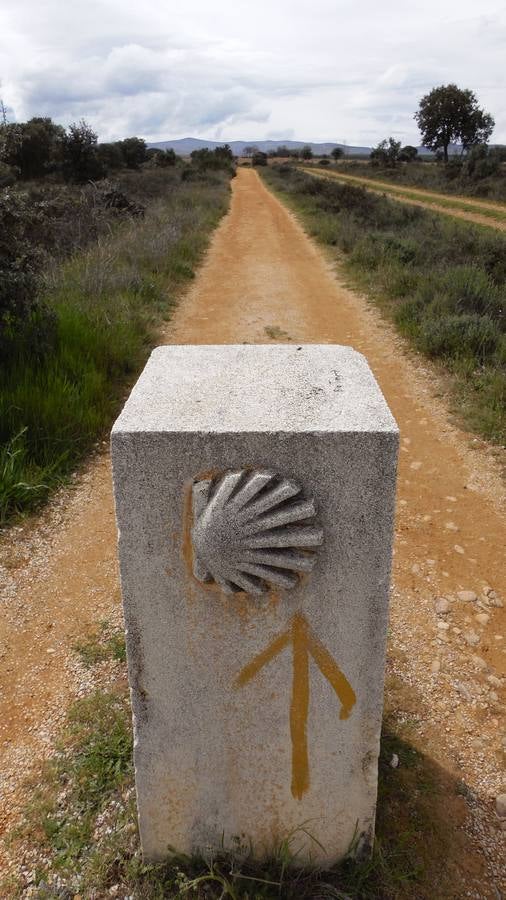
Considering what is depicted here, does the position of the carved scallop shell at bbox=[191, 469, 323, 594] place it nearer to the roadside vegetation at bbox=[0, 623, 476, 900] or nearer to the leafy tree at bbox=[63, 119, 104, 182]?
the roadside vegetation at bbox=[0, 623, 476, 900]

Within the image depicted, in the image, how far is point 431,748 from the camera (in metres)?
2.33

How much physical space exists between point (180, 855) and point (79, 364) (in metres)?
3.57

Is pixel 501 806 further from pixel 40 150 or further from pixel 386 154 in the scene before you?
pixel 386 154

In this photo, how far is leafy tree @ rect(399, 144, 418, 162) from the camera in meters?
48.9

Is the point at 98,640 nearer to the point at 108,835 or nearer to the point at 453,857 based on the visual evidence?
the point at 108,835

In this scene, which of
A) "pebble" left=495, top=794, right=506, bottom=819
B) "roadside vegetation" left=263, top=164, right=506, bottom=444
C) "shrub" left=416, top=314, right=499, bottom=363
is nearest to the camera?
"pebble" left=495, top=794, right=506, bottom=819

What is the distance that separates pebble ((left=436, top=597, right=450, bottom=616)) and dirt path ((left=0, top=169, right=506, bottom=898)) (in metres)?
0.02

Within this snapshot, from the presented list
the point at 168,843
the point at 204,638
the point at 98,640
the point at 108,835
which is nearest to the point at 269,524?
the point at 204,638

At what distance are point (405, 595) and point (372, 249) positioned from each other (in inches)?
326

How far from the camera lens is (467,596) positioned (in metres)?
3.13

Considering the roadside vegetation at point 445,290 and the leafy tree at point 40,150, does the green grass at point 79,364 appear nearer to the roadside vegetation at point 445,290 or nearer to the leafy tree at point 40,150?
the roadside vegetation at point 445,290

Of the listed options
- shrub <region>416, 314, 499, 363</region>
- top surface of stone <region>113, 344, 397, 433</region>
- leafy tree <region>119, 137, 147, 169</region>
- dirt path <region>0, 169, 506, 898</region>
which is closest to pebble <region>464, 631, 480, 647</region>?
dirt path <region>0, 169, 506, 898</region>

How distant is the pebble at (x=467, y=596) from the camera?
10.2 ft

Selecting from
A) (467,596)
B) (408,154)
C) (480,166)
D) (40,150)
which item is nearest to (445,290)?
(467,596)
